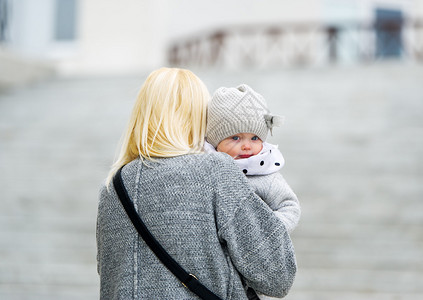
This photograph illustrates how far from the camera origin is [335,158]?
26.1 feet

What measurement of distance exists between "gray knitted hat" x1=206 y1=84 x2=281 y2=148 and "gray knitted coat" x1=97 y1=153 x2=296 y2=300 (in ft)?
0.31

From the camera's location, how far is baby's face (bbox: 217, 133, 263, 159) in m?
1.71

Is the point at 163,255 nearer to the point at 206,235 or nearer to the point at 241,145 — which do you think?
the point at 206,235

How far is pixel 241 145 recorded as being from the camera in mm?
1717

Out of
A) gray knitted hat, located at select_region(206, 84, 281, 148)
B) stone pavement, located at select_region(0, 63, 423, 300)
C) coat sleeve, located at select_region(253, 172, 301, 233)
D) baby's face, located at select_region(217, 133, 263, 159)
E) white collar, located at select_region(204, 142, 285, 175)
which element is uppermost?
gray knitted hat, located at select_region(206, 84, 281, 148)

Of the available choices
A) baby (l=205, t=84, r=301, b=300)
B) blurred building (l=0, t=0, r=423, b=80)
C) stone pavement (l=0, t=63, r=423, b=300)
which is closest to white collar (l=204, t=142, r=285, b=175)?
baby (l=205, t=84, r=301, b=300)

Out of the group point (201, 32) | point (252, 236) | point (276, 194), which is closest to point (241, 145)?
point (276, 194)

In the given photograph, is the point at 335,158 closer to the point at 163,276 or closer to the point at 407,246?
the point at 407,246

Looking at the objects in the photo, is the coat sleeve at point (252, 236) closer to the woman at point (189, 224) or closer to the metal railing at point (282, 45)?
the woman at point (189, 224)

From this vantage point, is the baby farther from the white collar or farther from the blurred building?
the blurred building

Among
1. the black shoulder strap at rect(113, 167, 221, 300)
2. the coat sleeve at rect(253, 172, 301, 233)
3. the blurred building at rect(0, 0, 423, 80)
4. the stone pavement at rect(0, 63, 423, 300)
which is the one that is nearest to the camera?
the black shoulder strap at rect(113, 167, 221, 300)

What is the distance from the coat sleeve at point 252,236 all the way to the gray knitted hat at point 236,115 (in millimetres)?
141

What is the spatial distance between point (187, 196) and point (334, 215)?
16.5 ft

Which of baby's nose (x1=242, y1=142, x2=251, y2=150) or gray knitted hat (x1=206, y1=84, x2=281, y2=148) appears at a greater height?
gray knitted hat (x1=206, y1=84, x2=281, y2=148)
